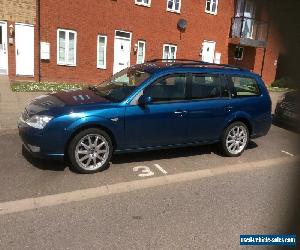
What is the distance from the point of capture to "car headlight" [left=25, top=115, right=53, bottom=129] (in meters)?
5.29

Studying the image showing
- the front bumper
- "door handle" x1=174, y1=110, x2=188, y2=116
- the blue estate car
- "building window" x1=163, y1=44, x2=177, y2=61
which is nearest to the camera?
the front bumper

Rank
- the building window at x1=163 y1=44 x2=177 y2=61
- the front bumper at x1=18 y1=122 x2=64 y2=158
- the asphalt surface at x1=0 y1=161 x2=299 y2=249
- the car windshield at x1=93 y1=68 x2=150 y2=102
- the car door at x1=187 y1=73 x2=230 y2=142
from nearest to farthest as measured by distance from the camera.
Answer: the asphalt surface at x1=0 y1=161 x2=299 y2=249
the front bumper at x1=18 y1=122 x2=64 y2=158
the car windshield at x1=93 y1=68 x2=150 y2=102
the car door at x1=187 y1=73 x2=230 y2=142
the building window at x1=163 y1=44 x2=177 y2=61

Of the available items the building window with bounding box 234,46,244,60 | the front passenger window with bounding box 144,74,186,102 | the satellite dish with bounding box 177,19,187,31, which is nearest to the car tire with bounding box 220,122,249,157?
the front passenger window with bounding box 144,74,186,102

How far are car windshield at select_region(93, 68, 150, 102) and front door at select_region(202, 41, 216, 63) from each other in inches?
550

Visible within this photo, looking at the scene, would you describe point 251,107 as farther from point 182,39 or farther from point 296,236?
point 182,39

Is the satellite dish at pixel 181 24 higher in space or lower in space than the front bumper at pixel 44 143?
higher

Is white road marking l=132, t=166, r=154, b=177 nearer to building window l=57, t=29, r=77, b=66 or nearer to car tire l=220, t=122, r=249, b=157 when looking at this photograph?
car tire l=220, t=122, r=249, b=157

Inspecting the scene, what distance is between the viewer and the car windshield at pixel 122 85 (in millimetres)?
6027

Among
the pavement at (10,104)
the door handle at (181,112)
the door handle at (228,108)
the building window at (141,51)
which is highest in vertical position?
the building window at (141,51)

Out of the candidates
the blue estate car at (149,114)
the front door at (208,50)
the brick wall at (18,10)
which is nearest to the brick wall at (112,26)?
the front door at (208,50)

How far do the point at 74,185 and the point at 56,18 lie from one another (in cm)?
1195

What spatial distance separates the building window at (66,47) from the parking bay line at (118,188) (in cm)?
1158

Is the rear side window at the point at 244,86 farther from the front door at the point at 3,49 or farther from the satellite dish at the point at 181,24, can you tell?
the satellite dish at the point at 181,24

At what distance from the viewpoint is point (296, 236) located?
1438 mm
